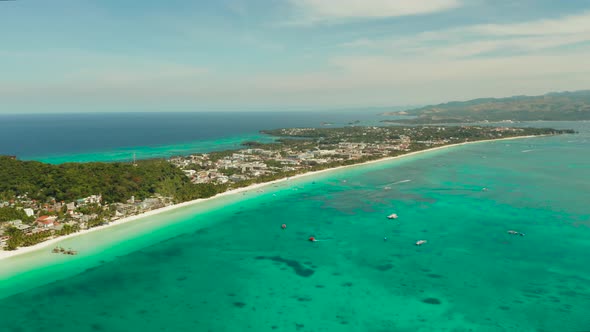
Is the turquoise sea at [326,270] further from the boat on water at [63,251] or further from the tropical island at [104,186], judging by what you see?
the tropical island at [104,186]

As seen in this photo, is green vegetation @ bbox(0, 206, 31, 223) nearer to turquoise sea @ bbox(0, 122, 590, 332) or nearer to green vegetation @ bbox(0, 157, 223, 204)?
green vegetation @ bbox(0, 157, 223, 204)

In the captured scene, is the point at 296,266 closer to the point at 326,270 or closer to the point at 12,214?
the point at 326,270

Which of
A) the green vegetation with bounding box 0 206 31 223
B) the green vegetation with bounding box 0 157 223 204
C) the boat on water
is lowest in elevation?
the boat on water

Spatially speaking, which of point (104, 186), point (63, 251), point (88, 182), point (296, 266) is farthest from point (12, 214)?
point (296, 266)

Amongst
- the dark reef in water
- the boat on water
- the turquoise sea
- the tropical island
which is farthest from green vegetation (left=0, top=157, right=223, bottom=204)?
the dark reef in water

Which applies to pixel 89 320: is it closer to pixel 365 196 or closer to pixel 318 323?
pixel 318 323

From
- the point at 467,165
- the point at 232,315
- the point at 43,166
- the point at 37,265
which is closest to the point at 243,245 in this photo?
the point at 232,315

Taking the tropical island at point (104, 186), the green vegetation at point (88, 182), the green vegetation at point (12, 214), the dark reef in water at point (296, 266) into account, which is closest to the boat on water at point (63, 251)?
the tropical island at point (104, 186)
